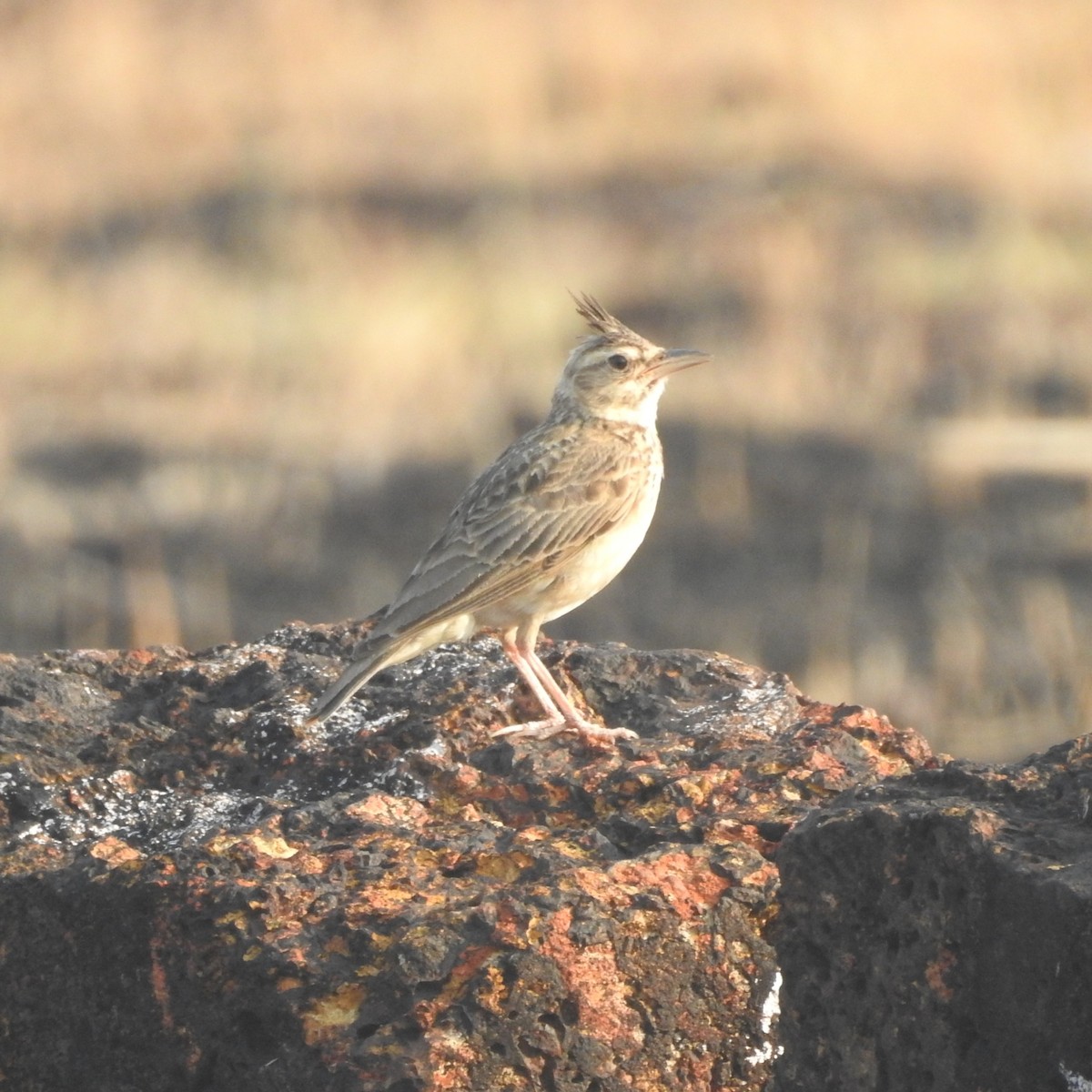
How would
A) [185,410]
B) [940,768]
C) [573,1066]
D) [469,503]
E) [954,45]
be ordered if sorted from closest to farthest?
[573,1066]
[940,768]
[469,503]
[185,410]
[954,45]

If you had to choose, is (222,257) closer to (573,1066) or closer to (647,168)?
(647,168)

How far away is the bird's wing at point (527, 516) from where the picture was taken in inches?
233

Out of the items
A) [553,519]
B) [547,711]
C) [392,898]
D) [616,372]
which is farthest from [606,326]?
[392,898]

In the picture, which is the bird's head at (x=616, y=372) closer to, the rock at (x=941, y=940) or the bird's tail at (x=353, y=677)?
the bird's tail at (x=353, y=677)

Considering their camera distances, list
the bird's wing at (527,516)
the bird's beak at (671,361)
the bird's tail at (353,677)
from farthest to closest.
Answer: the bird's beak at (671,361) → the bird's wing at (527,516) → the bird's tail at (353,677)

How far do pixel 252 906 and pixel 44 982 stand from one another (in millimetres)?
463

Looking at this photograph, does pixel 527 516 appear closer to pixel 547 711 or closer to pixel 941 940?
pixel 547 711

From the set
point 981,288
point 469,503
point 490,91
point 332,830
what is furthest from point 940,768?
point 490,91

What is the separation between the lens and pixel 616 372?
6906 millimetres

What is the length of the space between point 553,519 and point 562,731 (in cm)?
163

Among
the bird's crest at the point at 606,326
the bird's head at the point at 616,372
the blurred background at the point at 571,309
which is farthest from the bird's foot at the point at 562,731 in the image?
the blurred background at the point at 571,309

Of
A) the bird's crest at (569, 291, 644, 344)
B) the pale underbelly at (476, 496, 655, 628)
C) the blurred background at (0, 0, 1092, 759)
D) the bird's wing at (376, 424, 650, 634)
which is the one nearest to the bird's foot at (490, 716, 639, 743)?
the bird's wing at (376, 424, 650, 634)

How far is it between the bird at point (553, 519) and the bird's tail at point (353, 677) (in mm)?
16

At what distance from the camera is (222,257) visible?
13.9m
